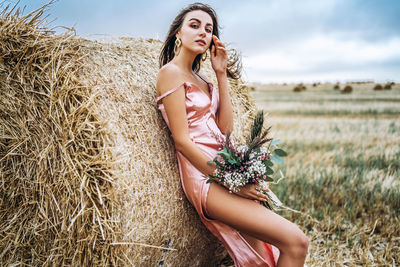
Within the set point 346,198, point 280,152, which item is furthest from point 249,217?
point 346,198

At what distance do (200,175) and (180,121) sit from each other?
0.41 metres

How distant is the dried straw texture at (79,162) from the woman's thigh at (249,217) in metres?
0.34

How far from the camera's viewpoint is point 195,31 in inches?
97.3

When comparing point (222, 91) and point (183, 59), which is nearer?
point (183, 59)

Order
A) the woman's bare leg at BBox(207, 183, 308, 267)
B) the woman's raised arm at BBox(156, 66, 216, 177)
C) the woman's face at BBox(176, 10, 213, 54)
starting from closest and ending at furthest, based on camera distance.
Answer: the woman's bare leg at BBox(207, 183, 308, 267)
the woman's raised arm at BBox(156, 66, 216, 177)
the woman's face at BBox(176, 10, 213, 54)

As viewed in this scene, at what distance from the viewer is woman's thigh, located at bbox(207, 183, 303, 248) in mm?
2143

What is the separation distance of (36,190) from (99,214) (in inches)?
22.5

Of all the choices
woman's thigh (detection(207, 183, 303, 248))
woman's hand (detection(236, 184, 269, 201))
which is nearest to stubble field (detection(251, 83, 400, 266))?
woman's thigh (detection(207, 183, 303, 248))

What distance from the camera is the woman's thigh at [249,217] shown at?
214cm

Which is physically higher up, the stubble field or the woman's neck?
the woman's neck

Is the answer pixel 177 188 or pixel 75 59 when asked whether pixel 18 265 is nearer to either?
pixel 177 188

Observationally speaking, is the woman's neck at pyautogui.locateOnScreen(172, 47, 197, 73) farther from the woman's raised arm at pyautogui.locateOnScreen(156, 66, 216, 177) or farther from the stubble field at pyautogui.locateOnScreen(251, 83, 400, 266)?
the stubble field at pyautogui.locateOnScreen(251, 83, 400, 266)

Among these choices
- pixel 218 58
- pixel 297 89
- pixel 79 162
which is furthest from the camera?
pixel 297 89

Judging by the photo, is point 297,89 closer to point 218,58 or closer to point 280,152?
point 218,58
